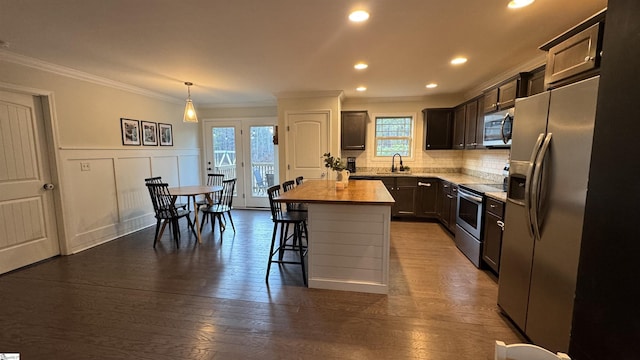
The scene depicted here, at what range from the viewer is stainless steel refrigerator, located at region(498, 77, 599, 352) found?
1.43 m

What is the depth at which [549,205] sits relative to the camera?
5.27 feet

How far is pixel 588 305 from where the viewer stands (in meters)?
→ 0.86

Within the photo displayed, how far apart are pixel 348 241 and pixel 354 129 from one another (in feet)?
10.1

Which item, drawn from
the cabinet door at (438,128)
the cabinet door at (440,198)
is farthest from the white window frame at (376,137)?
the cabinet door at (440,198)

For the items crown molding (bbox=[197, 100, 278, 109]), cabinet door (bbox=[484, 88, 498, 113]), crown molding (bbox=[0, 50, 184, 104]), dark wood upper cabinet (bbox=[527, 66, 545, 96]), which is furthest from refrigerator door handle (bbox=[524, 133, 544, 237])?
crown molding (bbox=[0, 50, 184, 104])

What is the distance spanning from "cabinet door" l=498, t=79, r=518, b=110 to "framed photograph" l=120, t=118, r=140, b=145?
17.8 feet

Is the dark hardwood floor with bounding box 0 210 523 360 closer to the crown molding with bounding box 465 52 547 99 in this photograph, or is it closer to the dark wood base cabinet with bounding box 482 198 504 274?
the dark wood base cabinet with bounding box 482 198 504 274

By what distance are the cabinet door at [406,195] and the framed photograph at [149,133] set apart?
178 inches

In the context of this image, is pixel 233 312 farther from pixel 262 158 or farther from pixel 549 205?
pixel 262 158

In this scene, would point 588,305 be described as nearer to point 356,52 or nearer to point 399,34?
point 399,34

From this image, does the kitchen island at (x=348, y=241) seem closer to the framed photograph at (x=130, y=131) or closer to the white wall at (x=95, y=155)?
the white wall at (x=95, y=155)

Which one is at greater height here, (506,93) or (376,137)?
(506,93)

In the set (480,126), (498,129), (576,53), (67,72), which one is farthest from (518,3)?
(67,72)

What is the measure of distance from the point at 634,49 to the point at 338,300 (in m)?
2.34
